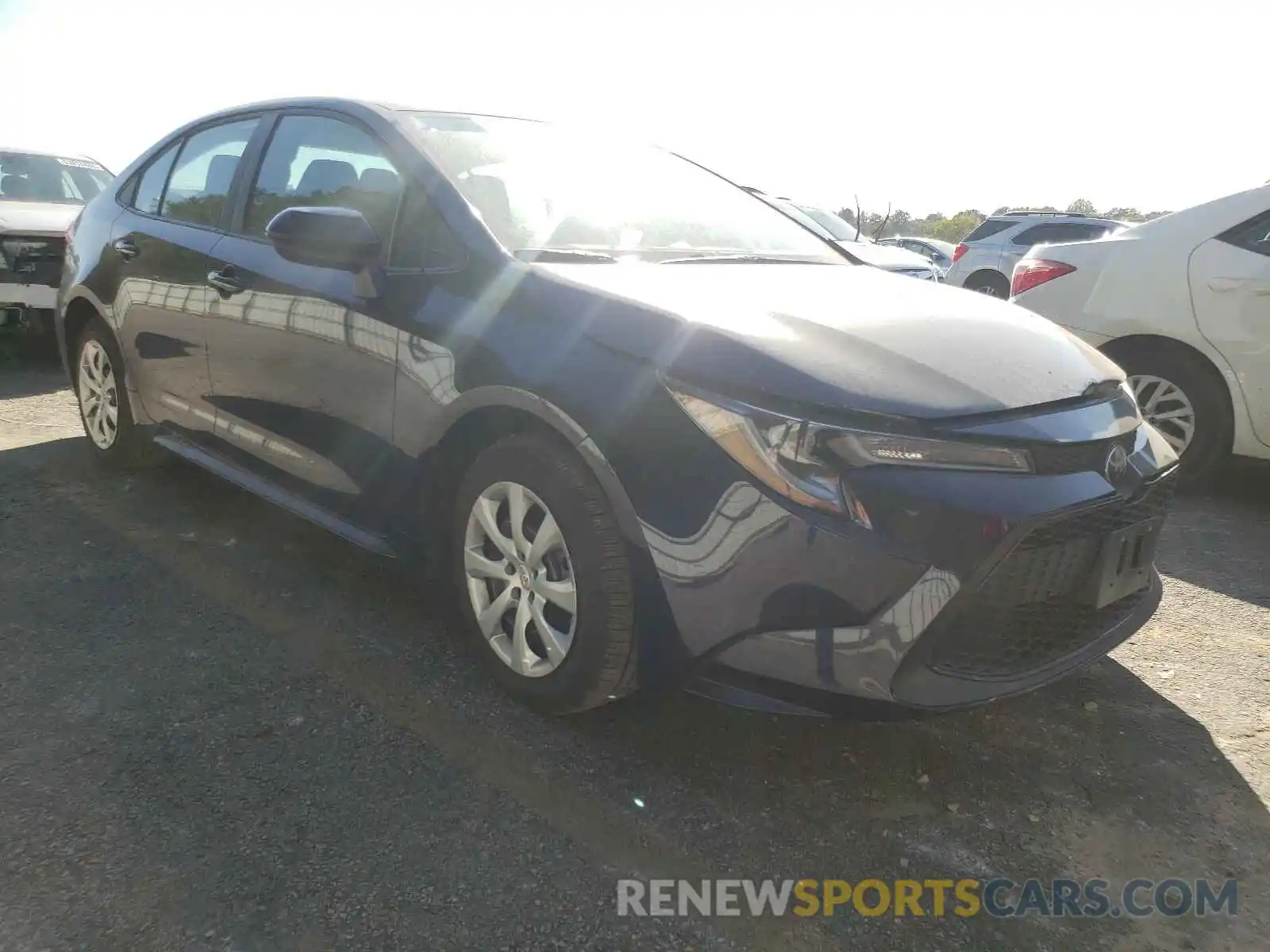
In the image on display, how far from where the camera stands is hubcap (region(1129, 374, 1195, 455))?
4.58 m

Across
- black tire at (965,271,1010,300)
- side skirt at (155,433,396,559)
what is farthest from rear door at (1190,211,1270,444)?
black tire at (965,271,1010,300)

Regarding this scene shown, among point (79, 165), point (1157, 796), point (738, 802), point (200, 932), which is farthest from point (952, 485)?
point (79, 165)

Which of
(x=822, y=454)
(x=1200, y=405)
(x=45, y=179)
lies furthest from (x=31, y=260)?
(x=1200, y=405)

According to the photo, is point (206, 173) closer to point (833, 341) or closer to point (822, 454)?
point (833, 341)

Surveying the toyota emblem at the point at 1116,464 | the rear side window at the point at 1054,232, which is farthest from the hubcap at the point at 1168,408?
the rear side window at the point at 1054,232

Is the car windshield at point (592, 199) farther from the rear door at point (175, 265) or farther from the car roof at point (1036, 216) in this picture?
the car roof at point (1036, 216)

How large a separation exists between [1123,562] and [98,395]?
4.22 m

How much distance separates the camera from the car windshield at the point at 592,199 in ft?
8.87

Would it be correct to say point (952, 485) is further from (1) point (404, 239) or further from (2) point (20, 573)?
(2) point (20, 573)

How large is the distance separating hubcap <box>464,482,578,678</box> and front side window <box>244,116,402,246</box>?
35.7 inches

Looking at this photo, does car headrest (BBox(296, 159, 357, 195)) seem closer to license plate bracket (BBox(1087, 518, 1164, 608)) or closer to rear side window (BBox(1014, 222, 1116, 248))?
license plate bracket (BBox(1087, 518, 1164, 608))

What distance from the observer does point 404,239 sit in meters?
2.71

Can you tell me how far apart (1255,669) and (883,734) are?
132 centimetres

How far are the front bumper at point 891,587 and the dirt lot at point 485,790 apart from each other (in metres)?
0.36
